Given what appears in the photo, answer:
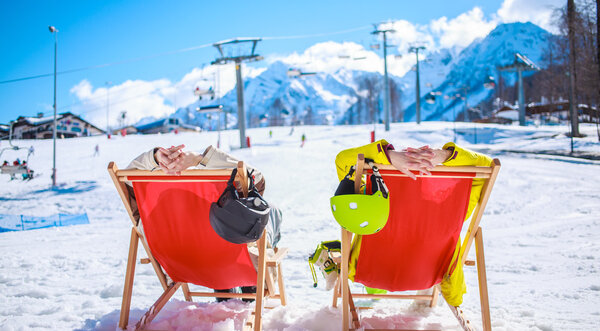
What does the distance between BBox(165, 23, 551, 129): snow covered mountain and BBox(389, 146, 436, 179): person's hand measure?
55046 millimetres

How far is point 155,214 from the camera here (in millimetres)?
1940

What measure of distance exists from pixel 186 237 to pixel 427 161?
1.26 m

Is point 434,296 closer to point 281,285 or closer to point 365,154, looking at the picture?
point 281,285

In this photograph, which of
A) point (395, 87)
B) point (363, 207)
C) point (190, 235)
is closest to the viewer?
point (363, 207)

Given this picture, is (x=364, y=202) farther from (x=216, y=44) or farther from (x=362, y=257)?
(x=216, y=44)

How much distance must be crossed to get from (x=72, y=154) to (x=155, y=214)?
23728 mm

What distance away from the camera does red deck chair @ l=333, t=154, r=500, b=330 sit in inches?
71.4

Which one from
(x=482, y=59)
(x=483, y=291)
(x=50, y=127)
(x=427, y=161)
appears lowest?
(x=483, y=291)

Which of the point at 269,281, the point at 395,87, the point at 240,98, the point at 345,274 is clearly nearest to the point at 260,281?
the point at 269,281

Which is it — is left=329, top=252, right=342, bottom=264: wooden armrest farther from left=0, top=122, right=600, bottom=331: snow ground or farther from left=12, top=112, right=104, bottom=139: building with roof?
left=12, top=112, right=104, bottom=139: building with roof

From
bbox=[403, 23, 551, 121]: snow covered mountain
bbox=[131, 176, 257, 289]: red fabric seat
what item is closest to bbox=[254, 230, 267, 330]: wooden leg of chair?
bbox=[131, 176, 257, 289]: red fabric seat

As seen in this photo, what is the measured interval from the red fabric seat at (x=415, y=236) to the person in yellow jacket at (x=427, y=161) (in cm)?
5

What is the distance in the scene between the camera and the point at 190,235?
6.46 feet

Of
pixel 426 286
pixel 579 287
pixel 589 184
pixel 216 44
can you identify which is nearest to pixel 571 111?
pixel 589 184
